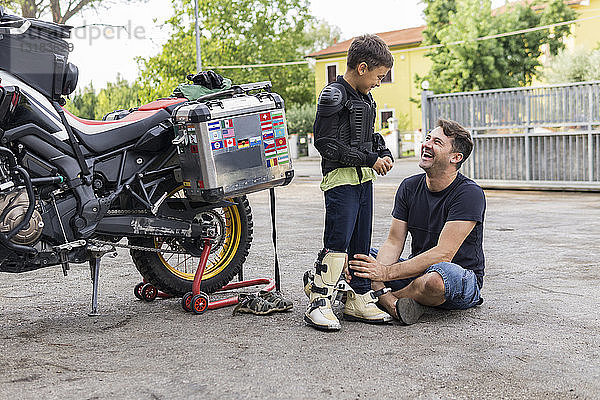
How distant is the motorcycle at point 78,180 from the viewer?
4355 millimetres

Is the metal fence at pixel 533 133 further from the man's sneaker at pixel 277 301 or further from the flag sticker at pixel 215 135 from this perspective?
the flag sticker at pixel 215 135

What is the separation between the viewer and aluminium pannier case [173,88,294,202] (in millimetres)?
4789

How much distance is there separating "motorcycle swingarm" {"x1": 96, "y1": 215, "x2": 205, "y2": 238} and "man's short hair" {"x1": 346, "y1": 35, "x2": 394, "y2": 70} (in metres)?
1.53

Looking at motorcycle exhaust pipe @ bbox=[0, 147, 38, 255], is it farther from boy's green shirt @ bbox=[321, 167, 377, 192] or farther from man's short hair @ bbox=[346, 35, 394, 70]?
man's short hair @ bbox=[346, 35, 394, 70]

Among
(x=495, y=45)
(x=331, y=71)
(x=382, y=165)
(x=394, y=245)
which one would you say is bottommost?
(x=394, y=245)

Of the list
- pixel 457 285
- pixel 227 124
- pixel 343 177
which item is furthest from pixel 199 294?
pixel 457 285

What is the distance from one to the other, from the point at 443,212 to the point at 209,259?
1.78 m

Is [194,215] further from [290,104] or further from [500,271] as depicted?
[290,104]

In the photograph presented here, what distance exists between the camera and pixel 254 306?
4.98 metres

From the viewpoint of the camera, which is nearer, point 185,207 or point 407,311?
point 407,311

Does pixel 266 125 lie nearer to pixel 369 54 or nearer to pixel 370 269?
pixel 369 54

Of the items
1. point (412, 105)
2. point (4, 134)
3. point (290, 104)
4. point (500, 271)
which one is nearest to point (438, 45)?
point (412, 105)

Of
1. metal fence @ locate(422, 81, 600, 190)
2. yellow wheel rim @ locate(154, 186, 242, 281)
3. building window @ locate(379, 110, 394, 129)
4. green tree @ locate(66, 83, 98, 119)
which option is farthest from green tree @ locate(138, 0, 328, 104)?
yellow wheel rim @ locate(154, 186, 242, 281)

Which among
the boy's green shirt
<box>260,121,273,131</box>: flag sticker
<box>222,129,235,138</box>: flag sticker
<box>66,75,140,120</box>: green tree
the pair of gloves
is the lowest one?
the boy's green shirt
